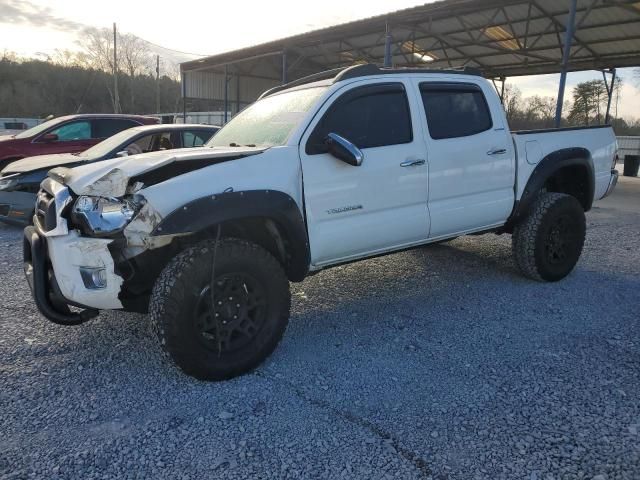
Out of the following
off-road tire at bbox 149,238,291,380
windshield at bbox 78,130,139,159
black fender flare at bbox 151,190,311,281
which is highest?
windshield at bbox 78,130,139,159

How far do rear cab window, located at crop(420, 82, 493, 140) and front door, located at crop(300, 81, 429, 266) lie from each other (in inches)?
9.1

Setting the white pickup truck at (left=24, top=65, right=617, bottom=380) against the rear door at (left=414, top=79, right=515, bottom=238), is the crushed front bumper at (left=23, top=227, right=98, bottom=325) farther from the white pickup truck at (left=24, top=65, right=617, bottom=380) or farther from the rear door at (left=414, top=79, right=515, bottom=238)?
the rear door at (left=414, top=79, right=515, bottom=238)

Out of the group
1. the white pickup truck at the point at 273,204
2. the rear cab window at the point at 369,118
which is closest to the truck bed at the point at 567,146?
the white pickup truck at the point at 273,204

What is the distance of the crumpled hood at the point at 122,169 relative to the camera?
296cm

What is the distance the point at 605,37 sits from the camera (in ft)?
48.8

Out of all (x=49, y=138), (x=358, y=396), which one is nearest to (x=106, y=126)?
(x=49, y=138)

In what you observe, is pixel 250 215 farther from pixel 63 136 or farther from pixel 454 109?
pixel 63 136

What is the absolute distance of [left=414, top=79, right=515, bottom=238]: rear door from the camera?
4145 millimetres

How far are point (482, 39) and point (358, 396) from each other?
1628cm

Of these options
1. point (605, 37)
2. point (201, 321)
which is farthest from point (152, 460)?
point (605, 37)

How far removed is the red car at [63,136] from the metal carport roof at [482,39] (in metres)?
7.98

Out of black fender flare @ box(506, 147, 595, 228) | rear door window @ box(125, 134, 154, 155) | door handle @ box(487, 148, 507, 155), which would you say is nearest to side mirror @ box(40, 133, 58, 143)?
rear door window @ box(125, 134, 154, 155)

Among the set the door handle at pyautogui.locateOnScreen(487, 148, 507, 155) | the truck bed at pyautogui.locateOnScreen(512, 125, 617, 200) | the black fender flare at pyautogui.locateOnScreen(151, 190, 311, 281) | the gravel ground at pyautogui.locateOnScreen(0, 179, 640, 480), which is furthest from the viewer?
the truck bed at pyautogui.locateOnScreen(512, 125, 617, 200)

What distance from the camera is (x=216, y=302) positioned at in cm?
306
